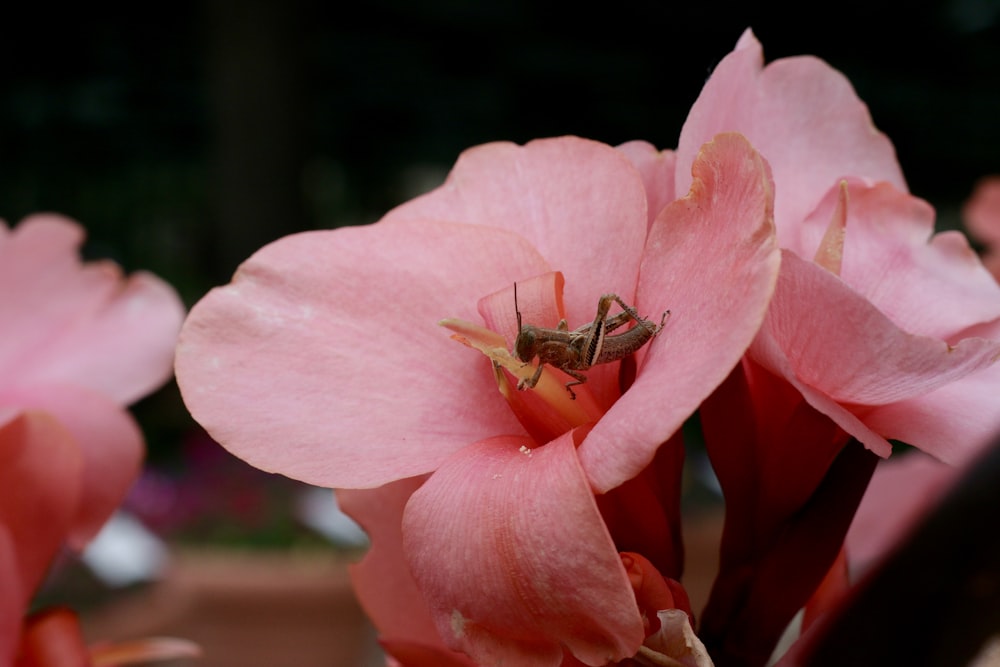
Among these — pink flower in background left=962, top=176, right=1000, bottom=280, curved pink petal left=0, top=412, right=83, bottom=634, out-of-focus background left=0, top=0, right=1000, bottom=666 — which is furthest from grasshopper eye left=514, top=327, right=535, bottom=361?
out-of-focus background left=0, top=0, right=1000, bottom=666

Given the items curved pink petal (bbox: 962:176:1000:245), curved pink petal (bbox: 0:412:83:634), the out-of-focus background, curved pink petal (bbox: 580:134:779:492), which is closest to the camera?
curved pink petal (bbox: 580:134:779:492)

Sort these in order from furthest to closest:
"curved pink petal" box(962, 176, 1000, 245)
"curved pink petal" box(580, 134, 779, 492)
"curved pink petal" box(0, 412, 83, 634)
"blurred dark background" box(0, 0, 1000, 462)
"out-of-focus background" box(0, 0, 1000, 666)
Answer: "blurred dark background" box(0, 0, 1000, 462)
"out-of-focus background" box(0, 0, 1000, 666)
"curved pink petal" box(962, 176, 1000, 245)
"curved pink petal" box(0, 412, 83, 634)
"curved pink petal" box(580, 134, 779, 492)

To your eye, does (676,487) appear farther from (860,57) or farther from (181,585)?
(860,57)

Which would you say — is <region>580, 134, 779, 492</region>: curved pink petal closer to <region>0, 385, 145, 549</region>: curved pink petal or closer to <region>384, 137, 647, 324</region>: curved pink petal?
<region>384, 137, 647, 324</region>: curved pink petal

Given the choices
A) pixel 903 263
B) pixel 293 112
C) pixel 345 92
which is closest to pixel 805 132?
pixel 903 263

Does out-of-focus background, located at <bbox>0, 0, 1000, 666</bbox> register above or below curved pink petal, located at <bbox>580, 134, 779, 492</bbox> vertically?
below

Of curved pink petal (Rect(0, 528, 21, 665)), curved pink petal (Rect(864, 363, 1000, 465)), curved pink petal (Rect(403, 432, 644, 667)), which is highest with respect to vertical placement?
curved pink petal (Rect(864, 363, 1000, 465))
